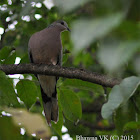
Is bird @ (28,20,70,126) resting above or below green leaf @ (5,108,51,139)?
below

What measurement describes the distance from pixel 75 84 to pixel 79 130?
1.66 ft

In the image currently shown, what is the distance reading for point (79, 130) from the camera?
103 inches

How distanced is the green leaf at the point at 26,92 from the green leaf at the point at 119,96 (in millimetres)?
1093

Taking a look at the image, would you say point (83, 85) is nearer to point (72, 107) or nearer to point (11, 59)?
point (72, 107)

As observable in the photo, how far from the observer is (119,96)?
4.72ft

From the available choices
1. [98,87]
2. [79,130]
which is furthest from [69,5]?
[79,130]

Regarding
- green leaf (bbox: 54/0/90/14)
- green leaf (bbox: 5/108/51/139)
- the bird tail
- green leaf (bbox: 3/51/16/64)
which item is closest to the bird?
Result: the bird tail

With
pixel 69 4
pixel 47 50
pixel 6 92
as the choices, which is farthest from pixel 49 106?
pixel 69 4

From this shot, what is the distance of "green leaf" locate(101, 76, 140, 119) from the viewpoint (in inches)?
55.0

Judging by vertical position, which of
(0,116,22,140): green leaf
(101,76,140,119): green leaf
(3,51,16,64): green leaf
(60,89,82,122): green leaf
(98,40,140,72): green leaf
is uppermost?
(98,40,140,72): green leaf

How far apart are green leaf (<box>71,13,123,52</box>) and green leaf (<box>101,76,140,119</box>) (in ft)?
2.92

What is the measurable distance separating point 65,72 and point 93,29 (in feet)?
5.65

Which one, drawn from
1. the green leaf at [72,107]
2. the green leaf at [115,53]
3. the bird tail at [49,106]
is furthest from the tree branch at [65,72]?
the green leaf at [115,53]

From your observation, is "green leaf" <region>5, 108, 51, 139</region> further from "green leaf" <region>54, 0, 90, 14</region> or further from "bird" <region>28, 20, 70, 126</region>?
"bird" <region>28, 20, 70, 126</region>
